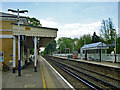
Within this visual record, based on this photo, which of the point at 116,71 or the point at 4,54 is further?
the point at 4,54

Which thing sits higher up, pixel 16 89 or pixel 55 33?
pixel 55 33

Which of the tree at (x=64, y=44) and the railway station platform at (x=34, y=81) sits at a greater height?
the tree at (x=64, y=44)

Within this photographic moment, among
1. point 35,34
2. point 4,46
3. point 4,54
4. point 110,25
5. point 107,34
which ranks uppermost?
point 110,25

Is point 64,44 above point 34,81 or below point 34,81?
above

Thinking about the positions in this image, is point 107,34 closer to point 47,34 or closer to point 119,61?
point 119,61

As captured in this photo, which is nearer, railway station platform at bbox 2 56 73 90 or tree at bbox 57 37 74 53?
railway station platform at bbox 2 56 73 90

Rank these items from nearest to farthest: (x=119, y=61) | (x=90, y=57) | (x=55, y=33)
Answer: (x=55, y=33) < (x=119, y=61) < (x=90, y=57)

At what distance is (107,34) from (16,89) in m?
37.9

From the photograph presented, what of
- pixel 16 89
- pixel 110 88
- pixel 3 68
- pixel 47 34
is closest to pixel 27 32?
pixel 47 34

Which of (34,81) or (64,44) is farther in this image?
(64,44)

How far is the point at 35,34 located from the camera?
13.2 metres

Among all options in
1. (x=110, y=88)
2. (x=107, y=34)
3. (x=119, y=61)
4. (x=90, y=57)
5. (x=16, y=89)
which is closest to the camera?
(x=16, y=89)

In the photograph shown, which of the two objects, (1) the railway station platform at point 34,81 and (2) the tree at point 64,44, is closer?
(1) the railway station platform at point 34,81

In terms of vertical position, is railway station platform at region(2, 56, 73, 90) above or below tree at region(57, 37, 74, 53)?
below
